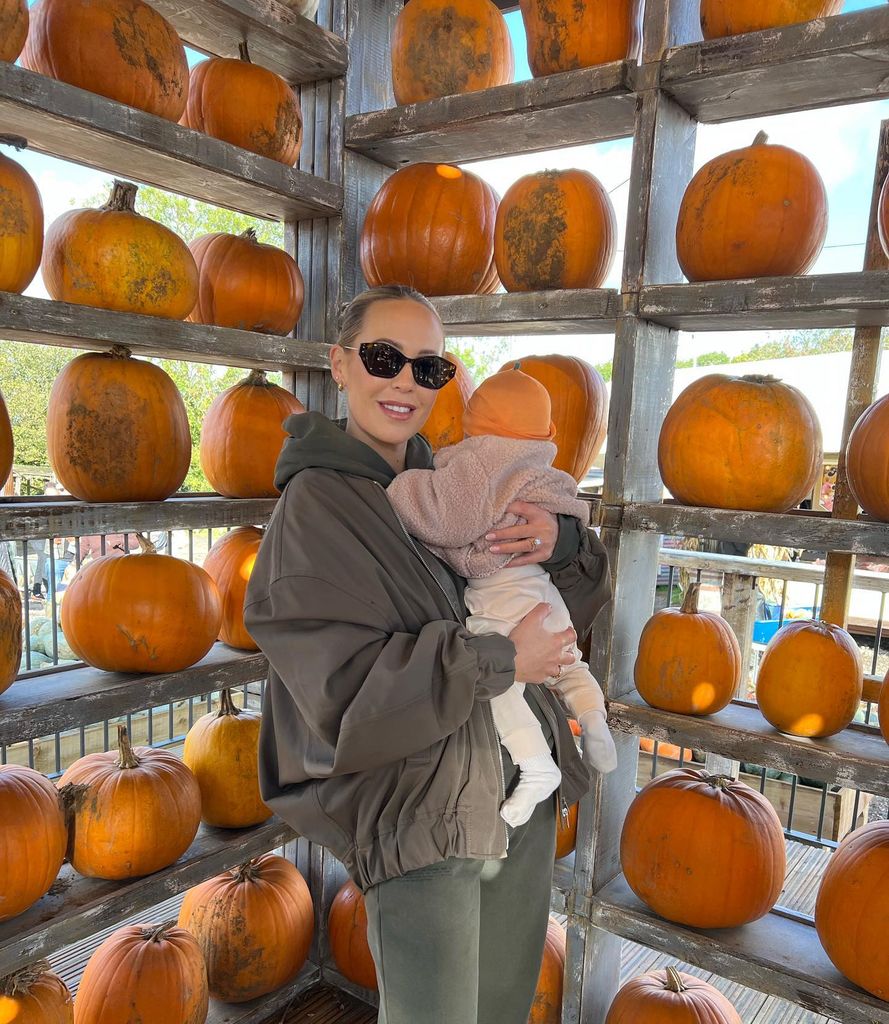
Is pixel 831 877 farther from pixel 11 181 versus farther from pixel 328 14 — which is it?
pixel 328 14

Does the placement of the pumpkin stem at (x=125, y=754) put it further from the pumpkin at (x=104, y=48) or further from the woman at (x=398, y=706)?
the pumpkin at (x=104, y=48)

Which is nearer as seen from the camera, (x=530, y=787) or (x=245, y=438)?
(x=530, y=787)

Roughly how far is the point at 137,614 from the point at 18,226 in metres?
1.11

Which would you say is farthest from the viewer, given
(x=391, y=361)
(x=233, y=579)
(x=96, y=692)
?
(x=233, y=579)

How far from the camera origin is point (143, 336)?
2.19m

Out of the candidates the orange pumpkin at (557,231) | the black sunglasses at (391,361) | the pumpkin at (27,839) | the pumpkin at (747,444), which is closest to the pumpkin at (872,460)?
the pumpkin at (747,444)

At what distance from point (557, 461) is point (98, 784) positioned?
1769mm

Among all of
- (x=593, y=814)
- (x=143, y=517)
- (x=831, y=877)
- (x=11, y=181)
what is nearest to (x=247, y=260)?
(x=11, y=181)

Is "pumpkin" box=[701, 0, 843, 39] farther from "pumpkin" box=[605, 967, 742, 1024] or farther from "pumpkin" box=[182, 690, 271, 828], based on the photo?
"pumpkin" box=[605, 967, 742, 1024]

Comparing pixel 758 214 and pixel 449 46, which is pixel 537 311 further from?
pixel 449 46

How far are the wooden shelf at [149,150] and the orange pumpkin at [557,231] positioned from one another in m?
0.71

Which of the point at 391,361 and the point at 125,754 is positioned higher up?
the point at 391,361

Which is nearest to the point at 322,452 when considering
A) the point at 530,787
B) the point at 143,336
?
the point at 530,787

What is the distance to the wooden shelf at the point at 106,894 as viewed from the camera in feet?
6.36
